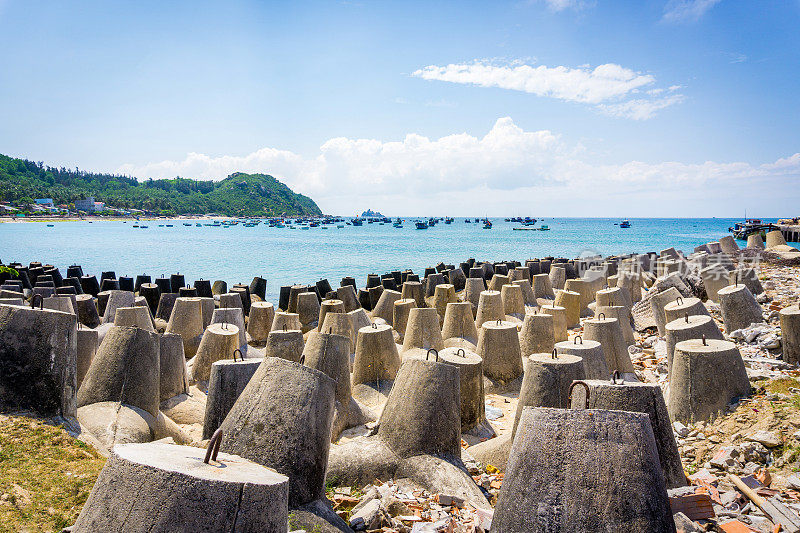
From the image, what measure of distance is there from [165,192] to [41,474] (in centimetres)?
15252

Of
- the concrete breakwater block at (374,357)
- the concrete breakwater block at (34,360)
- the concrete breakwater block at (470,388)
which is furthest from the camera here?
the concrete breakwater block at (374,357)

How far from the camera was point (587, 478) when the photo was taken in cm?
260

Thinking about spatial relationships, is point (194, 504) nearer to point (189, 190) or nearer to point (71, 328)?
point (71, 328)

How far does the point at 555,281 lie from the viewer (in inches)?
698

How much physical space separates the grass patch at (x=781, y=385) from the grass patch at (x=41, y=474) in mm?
6722

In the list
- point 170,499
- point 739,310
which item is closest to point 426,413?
point 170,499

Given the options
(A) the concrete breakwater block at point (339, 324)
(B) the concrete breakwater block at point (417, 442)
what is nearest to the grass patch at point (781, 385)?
(B) the concrete breakwater block at point (417, 442)

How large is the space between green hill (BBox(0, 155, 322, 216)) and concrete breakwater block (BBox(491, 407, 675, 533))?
12335cm

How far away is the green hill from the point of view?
115 metres

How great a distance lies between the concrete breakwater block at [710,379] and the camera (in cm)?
555

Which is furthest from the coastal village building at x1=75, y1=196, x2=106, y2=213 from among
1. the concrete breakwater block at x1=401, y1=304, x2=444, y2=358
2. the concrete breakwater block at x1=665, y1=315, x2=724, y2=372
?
the concrete breakwater block at x1=665, y1=315, x2=724, y2=372

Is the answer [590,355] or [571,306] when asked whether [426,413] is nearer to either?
[590,355]

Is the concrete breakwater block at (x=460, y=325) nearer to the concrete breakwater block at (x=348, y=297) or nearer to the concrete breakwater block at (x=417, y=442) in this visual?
the concrete breakwater block at (x=348, y=297)

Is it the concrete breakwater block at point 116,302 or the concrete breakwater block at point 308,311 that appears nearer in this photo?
the concrete breakwater block at point 116,302
